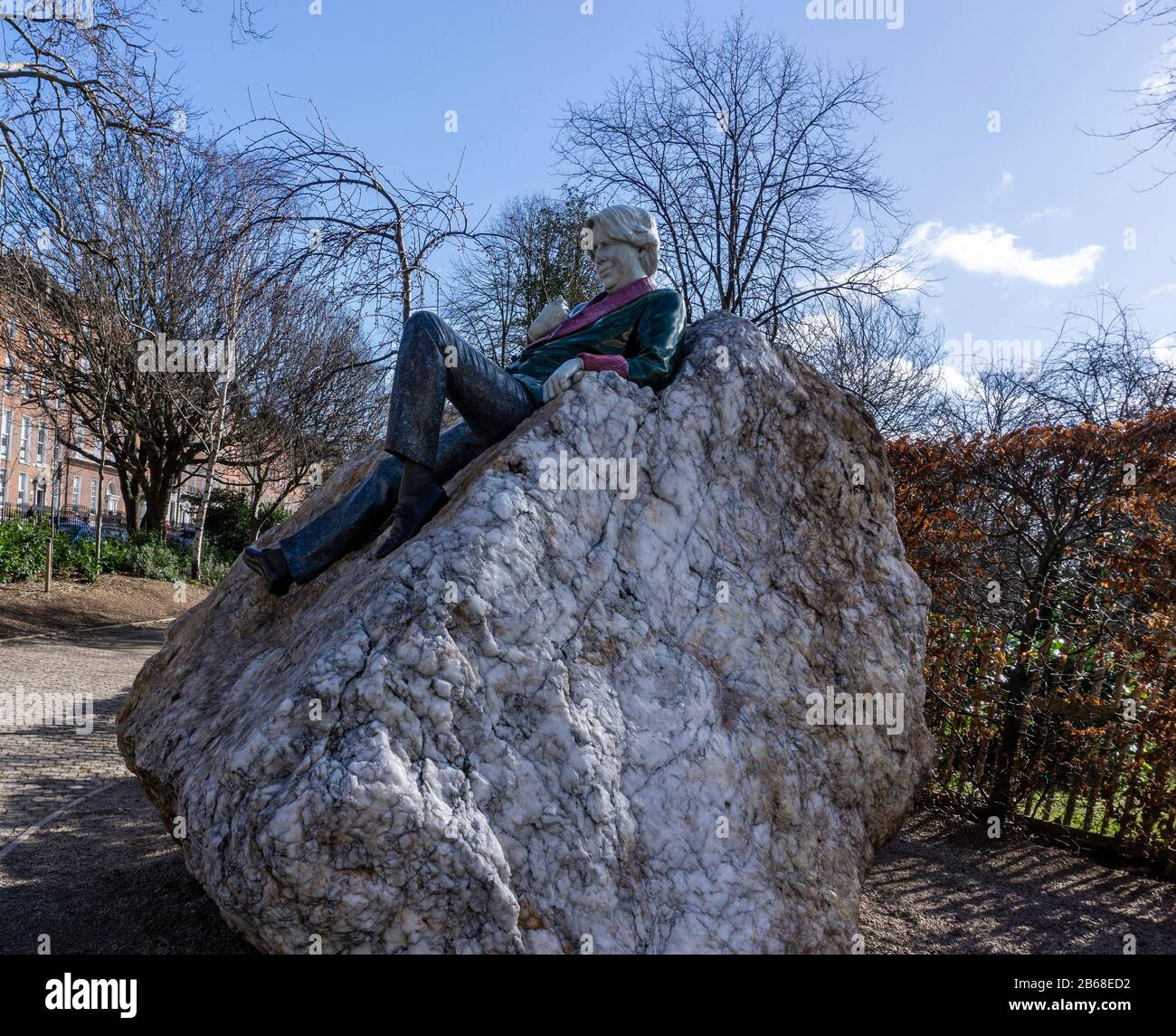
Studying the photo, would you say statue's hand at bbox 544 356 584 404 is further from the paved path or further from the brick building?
the brick building

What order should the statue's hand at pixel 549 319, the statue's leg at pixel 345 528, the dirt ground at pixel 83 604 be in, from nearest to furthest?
the statue's leg at pixel 345 528 → the statue's hand at pixel 549 319 → the dirt ground at pixel 83 604

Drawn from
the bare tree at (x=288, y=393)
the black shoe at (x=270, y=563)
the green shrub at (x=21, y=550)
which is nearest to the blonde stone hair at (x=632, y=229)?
the black shoe at (x=270, y=563)

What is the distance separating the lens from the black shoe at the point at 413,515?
10.9ft

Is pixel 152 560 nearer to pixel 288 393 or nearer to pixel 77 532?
pixel 288 393

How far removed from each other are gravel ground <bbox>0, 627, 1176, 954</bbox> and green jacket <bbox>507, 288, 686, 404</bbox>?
269 centimetres

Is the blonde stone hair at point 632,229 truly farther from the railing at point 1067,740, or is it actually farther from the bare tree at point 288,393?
the bare tree at point 288,393

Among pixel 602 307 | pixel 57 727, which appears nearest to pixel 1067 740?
pixel 602 307

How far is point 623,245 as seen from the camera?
4098mm

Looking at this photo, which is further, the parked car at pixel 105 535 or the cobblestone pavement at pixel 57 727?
the parked car at pixel 105 535

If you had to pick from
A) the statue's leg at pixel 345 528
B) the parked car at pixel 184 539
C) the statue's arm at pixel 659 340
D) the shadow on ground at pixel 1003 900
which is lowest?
the shadow on ground at pixel 1003 900
